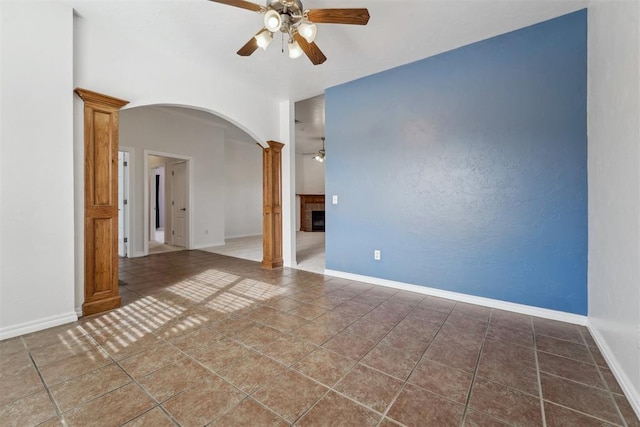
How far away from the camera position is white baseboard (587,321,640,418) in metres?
1.36

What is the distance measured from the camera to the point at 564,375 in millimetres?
1626

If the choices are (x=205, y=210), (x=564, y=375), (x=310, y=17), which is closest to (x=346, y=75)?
(x=310, y=17)

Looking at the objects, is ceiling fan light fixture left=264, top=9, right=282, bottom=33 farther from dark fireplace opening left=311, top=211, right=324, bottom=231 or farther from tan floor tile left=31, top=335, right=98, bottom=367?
dark fireplace opening left=311, top=211, right=324, bottom=231

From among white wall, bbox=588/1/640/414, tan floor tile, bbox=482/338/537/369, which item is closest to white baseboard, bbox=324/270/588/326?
white wall, bbox=588/1/640/414

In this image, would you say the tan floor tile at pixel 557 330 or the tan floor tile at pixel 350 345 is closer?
the tan floor tile at pixel 350 345

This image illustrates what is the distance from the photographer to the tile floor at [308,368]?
1.31 m

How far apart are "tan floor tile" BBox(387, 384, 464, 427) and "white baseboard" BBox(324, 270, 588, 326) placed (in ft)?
5.52

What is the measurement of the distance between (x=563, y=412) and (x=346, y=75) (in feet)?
12.1

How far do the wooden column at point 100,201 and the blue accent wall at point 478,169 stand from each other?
Result: 103 inches

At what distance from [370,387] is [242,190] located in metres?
7.44

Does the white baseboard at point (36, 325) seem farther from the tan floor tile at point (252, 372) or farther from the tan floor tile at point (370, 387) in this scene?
the tan floor tile at point (370, 387)

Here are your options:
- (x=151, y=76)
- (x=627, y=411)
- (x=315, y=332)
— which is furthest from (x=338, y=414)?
(x=151, y=76)

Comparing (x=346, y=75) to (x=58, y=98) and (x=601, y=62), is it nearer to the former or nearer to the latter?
(x=601, y=62)

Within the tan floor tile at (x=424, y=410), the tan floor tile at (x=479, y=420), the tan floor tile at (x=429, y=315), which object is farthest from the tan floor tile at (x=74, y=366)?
the tan floor tile at (x=429, y=315)
